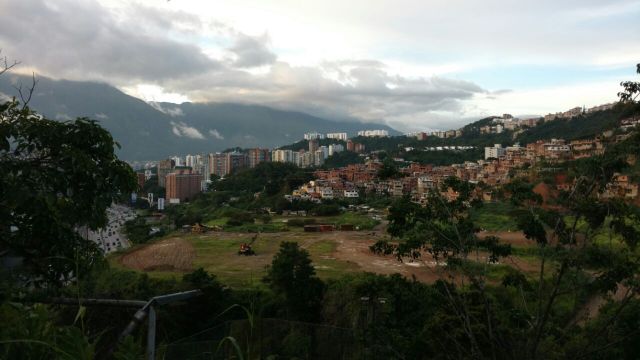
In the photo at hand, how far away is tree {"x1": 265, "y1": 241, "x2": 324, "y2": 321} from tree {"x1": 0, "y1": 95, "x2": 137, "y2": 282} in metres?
10.6

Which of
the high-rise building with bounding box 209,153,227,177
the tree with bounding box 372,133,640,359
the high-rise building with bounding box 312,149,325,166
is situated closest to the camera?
the tree with bounding box 372,133,640,359

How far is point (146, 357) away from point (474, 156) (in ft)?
230

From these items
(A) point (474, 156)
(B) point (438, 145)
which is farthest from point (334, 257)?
(B) point (438, 145)

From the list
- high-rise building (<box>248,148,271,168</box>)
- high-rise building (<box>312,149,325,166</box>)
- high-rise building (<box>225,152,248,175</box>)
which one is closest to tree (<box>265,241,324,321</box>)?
high-rise building (<box>248,148,271,168</box>)

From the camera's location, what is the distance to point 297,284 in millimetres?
13453

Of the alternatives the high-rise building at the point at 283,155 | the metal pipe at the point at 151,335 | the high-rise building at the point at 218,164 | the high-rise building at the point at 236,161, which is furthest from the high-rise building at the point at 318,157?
the metal pipe at the point at 151,335

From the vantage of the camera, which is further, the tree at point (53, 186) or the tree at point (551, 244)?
the tree at point (551, 244)

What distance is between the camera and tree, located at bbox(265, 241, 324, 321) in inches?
521

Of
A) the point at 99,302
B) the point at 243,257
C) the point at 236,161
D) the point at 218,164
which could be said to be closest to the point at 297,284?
the point at 99,302

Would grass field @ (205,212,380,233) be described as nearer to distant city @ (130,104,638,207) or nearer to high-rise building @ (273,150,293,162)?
distant city @ (130,104,638,207)

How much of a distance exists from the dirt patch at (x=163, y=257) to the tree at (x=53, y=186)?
21031 mm

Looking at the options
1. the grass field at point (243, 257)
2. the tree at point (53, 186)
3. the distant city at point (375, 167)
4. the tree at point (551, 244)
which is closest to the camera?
the tree at point (53, 186)

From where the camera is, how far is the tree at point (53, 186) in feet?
8.45

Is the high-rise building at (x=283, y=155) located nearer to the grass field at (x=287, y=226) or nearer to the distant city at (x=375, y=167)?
the distant city at (x=375, y=167)
